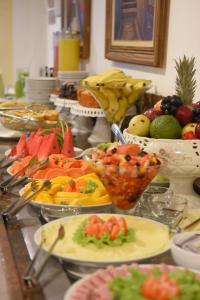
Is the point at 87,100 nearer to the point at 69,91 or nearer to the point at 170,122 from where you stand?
the point at 69,91

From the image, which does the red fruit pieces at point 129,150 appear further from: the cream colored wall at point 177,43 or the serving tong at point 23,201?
the cream colored wall at point 177,43

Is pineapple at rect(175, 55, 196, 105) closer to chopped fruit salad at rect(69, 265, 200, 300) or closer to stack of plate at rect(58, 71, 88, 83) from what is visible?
chopped fruit salad at rect(69, 265, 200, 300)

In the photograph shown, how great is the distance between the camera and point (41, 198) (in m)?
1.05

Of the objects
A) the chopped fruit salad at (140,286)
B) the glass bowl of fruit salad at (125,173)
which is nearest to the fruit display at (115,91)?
the glass bowl of fruit salad at (125,173)

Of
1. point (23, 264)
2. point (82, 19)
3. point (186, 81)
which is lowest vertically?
point (23, 264)

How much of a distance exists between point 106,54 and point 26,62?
2245 mm

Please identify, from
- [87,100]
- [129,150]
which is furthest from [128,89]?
[129,150]

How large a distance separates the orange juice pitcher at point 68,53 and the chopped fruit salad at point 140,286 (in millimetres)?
2036

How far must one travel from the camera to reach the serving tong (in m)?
1.01

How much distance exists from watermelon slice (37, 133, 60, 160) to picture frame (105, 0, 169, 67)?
479 millimetres

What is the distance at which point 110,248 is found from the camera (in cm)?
81

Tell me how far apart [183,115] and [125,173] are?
30cm

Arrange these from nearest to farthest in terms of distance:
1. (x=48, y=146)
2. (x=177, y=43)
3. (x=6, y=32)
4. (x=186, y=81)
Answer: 1. (x=186, y=81)
2. (x=48, y=146)
3. (x=177, y=43)
4. (x=6, y=32)

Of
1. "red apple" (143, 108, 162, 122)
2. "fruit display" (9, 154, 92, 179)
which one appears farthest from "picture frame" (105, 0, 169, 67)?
"fruit display" (9, 154, 92, 179)
